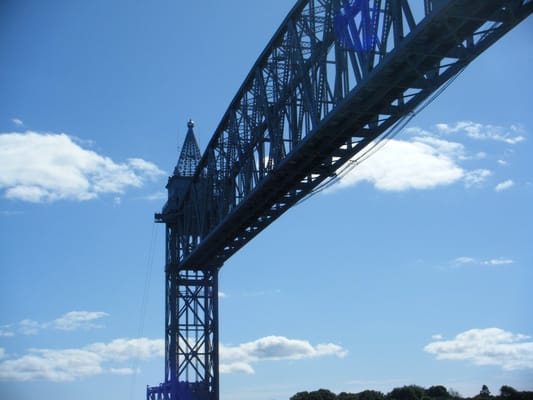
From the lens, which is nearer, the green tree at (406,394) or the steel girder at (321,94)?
the steel girder at (321,94)

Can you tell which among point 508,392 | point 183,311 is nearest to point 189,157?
point 183,311

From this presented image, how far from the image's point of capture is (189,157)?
55000 millimetres

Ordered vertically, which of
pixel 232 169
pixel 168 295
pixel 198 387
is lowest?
pixel 198 387

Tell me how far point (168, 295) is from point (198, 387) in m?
6.19

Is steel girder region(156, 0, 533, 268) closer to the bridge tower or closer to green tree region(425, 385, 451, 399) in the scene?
the bridge tower

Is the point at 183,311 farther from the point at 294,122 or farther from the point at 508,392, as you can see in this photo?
the point at 508,392

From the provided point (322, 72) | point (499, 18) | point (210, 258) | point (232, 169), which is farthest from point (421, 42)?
point (210, 258)

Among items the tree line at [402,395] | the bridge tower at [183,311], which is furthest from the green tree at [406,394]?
the bridge tower at [183,311]

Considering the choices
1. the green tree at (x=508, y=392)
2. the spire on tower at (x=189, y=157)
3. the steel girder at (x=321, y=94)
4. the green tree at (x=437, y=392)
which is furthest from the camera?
the green tree at (x=437, y=392)

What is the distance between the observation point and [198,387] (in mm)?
50406

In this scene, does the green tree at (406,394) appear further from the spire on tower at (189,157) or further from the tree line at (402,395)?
the spire on tower at (189,157)

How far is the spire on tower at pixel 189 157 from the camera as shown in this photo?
54.4 metres

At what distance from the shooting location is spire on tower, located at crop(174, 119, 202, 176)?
54406mm

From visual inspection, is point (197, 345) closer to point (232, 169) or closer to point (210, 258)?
point (210, 258)
